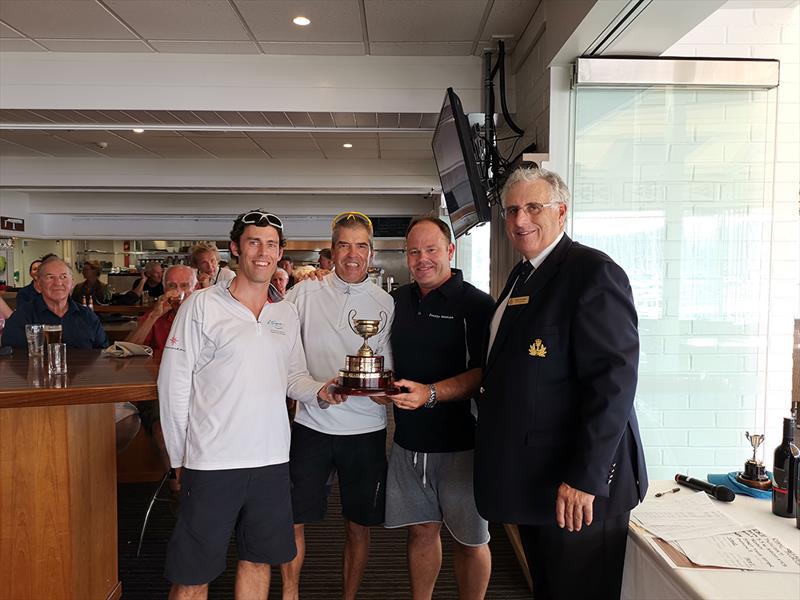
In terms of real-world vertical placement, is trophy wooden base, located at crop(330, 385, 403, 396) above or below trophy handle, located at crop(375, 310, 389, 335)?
below

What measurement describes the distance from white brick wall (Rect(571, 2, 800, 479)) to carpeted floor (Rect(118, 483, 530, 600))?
1.11 meters

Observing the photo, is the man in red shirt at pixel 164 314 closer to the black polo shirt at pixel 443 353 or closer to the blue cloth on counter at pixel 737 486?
the black polo shirt at pixel 443 353

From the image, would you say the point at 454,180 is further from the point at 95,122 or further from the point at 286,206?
the point at 286,206

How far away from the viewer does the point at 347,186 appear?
32.4 feet

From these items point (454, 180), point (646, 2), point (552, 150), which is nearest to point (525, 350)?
point (646, 2)

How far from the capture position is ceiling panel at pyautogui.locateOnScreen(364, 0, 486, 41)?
13.0 feet

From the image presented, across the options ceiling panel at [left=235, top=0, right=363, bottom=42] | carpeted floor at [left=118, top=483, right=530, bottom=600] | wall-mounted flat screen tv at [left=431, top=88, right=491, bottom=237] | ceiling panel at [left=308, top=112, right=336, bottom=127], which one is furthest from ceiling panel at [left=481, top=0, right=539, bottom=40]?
carpeted floor at [left=118, top=483, right=530, bottom=600]

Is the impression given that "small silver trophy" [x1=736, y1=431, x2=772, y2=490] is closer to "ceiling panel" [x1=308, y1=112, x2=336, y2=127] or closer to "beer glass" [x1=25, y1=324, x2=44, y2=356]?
"beer glass" [x1=25, y1=324, x2=44, y2=356]

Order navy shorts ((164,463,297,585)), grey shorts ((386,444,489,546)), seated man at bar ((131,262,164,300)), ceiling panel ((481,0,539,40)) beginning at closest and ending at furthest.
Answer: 1. navy shorts ((164,463,297,585))
2. grey shorts ((386,444,489,546))
3. ceiling panel ((481,0,539,40))
4. seated man at bar ((131,262,164,300))

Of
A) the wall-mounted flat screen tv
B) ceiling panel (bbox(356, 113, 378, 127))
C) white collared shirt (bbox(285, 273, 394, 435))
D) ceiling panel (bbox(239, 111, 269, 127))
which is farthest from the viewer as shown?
ceiling panel (bbox(356, 113, 378, 127))

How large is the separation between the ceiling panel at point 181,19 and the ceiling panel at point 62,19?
0.13 m

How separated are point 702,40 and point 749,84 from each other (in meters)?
0.40

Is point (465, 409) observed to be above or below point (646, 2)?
below

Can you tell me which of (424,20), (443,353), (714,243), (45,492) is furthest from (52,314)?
(714,243)
